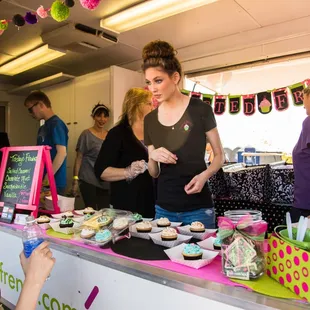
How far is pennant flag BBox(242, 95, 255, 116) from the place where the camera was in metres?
3.72

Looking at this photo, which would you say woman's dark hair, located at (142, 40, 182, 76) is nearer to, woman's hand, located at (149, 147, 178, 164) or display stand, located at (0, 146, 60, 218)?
woman's hand, located at (149, 147, 178, 164)

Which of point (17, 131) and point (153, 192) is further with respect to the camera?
point (17, 131)

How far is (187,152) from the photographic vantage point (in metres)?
1.45

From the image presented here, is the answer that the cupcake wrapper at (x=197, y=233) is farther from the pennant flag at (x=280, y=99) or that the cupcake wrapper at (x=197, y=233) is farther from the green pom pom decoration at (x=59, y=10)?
the pennant flag at (x=280, y=99)

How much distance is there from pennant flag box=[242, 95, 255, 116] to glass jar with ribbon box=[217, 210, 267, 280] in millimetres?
3078

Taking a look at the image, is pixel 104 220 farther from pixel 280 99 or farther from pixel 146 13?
pixel 280 99

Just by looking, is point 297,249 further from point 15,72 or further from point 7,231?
point 15,72

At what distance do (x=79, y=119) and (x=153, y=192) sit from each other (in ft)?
9.99

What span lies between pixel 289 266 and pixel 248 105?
3197mm

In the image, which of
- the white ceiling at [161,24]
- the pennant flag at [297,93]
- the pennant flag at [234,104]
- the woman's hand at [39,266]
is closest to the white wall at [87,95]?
the white ceiling at [161,24]

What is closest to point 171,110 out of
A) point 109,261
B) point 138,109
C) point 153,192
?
point 138,109

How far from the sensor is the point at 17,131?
19.6 ft

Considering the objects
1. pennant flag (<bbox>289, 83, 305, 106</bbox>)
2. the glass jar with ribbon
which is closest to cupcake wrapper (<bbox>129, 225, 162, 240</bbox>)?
A: the glass jar with ribbon

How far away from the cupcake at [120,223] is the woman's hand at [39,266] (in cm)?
26
